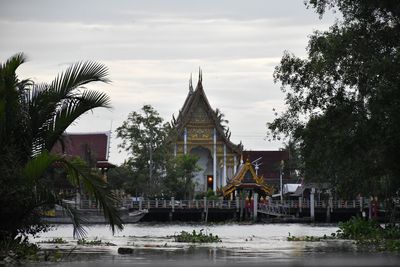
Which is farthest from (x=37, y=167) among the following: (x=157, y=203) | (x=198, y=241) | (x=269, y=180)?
(x=269, y=180)

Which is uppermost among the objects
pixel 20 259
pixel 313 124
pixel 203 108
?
pixel 203 108

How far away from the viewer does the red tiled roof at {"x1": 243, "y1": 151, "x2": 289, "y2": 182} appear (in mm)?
129625

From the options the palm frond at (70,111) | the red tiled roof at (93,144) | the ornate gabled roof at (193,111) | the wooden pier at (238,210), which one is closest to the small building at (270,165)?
the ornate gabled roof at (193,111)

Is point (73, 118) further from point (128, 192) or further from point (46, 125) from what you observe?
point (128, 192)

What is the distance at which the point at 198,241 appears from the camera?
31.2m

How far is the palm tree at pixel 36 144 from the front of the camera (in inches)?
781

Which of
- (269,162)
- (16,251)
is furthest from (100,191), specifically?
(269,162)

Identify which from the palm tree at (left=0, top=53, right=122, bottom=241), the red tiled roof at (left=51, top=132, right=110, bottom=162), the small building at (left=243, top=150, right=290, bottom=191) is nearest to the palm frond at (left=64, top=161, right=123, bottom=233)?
the palm tree at (left=0, top=53, right=122, bottom=241)

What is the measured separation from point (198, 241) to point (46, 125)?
10716 millimetres

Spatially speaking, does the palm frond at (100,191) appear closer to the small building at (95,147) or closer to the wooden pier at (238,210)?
the small building at (95,147)

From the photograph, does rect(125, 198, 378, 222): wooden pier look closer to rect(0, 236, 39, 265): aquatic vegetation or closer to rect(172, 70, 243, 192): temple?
rect(172, 70, 243, 192): temple

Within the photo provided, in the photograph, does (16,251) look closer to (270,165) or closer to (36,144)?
(36,144)

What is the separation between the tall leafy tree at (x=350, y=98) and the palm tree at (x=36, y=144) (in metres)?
9.99

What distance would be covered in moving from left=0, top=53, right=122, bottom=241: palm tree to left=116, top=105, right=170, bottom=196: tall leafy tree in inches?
2556
